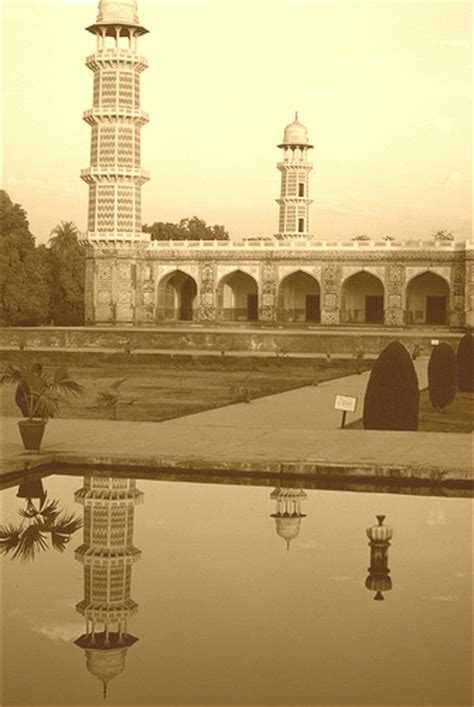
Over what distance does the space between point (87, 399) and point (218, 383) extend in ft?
14.5

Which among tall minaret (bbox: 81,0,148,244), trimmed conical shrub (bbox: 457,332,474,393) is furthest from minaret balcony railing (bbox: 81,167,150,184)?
trimmed conical shrub (bbox: 457,332,474,393)

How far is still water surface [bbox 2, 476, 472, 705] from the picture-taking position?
4715 mm

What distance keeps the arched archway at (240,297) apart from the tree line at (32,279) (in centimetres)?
655

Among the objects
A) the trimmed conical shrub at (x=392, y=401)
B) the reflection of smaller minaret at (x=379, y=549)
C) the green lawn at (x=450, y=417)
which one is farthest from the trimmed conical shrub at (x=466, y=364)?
the reflection of smaller minaret at (x=379, y=549)

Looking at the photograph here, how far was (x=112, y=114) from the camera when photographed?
43125 millimetres

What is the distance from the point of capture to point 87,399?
16453mm

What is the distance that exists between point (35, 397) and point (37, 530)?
279 centimetres

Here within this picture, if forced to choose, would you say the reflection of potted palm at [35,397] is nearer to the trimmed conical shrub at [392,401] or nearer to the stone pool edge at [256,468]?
the stone pool edge at [256,468]

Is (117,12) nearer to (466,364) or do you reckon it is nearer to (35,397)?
(466,364)

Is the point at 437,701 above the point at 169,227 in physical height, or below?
below

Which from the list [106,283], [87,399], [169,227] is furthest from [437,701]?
[169,227]

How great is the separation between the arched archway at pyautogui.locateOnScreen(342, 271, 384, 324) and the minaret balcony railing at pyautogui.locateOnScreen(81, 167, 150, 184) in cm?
1056

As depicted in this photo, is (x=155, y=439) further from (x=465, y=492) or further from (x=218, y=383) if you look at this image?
(x=218, y=383)

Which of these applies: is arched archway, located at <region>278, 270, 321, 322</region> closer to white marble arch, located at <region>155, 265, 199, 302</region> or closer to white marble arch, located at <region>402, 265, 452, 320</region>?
white marble arch, located at <region>155, 265, 199, 302</region>
